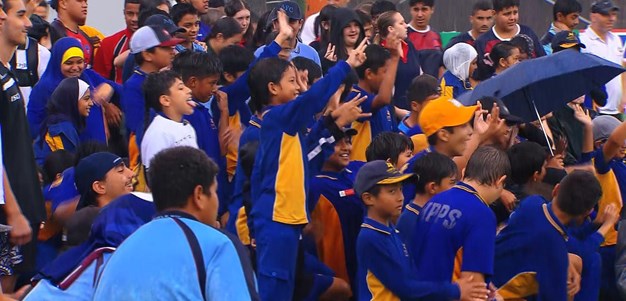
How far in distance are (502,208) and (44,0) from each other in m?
5.88

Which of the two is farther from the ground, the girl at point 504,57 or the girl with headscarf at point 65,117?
the girl with headscarf at point 65,117

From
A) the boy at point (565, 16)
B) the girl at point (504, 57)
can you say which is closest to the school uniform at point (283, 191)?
the girl at point (504, 57)

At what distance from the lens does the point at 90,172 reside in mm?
7266

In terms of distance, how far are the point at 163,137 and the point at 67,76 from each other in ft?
7.55

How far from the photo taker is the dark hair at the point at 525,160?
320 inches

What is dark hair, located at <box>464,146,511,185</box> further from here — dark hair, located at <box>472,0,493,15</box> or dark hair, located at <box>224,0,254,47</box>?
dark hair, located at <box>472,0,493,15</box>

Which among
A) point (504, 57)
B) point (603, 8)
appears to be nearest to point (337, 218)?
point (504, 57)

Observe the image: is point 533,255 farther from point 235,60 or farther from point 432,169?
point 235,60

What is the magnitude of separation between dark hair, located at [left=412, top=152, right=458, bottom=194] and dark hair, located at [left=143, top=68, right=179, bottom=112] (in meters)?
1.73

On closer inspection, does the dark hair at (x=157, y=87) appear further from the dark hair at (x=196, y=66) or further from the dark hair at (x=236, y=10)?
the dark hair at (x=236, y=10)

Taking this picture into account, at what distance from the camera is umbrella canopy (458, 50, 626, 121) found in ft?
29.8

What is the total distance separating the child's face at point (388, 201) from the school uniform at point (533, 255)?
0.87 m

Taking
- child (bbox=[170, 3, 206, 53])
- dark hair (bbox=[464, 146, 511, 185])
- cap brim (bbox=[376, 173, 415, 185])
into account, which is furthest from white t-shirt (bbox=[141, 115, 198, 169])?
child (bbox=[170, 3, 206, 53])

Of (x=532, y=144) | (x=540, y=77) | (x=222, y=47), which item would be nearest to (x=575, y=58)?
(x=540, y=77)
